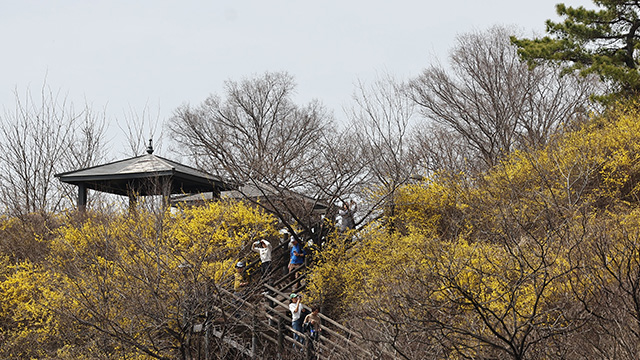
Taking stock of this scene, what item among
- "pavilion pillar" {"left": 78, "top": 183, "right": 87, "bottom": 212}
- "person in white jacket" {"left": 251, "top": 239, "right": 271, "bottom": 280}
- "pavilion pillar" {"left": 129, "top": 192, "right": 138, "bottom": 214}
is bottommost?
"person in white jacket" {"left": 251, "top": 239, "right": 271, "bottom": 280}

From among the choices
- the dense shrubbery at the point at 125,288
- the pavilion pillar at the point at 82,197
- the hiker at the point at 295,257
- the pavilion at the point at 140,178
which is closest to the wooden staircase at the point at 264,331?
the dense shrubbery at the point at 125,288

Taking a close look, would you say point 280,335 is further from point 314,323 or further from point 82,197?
point 82,197

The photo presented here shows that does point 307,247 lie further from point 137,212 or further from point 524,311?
point 524,311

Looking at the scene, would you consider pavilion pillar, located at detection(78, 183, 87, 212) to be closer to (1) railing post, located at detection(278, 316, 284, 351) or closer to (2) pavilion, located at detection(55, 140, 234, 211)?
(2) pavilion, located at detection(55, 140, 234, 211)

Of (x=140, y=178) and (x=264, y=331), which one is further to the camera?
(x=140, y=178)

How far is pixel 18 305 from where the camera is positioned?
12.4 meters

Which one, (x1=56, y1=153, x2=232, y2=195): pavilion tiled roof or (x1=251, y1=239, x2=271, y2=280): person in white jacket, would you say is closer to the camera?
(x1=251, y1=239, x2=271, y2=280): person in white jacket

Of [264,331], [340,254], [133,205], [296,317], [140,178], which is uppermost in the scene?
[140,178]

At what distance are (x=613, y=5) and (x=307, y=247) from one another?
960 centimetres

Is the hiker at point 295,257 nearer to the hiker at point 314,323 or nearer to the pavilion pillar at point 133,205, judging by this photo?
the hiker at point 314,323

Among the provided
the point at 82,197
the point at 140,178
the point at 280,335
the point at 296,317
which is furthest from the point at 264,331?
the point at 82,197

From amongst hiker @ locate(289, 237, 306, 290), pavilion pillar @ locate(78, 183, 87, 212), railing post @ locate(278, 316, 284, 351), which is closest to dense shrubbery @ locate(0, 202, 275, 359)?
hiker @ locate(289, 237, 306, 290)

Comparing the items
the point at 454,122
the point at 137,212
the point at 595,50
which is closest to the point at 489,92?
the point at 454,122

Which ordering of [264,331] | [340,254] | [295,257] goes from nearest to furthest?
[264,331] < [340,254] < [295,257]
